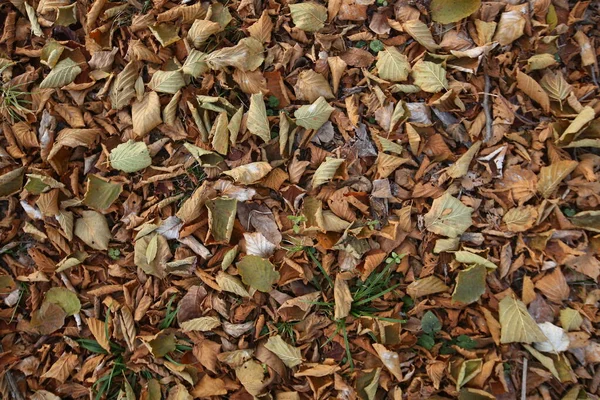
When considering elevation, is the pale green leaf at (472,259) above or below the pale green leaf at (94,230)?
above

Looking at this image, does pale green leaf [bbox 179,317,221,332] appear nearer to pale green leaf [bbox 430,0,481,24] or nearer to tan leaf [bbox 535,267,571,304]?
tan leaf [bbox 535,267,571,304]

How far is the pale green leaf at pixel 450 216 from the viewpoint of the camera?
5.32 ft

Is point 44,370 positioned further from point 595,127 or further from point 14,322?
point 595,127

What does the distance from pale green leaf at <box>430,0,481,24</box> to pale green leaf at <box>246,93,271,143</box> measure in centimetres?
65

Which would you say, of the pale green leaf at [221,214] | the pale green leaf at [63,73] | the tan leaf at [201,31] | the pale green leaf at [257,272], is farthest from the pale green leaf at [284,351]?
the pale green leaf at [63,73]

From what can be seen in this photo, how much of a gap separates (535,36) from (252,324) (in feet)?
4.42

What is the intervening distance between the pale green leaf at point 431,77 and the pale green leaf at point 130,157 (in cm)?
93

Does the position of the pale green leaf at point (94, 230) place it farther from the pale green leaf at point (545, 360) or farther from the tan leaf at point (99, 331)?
the pale green leaf at point (545, 360)

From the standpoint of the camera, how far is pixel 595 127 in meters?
1.65

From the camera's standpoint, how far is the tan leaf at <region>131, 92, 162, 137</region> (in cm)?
168

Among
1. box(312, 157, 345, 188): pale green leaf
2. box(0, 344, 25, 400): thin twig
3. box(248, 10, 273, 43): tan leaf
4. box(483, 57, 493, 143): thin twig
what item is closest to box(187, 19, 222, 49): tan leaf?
box(248, 10, 273, 43): tan leaf

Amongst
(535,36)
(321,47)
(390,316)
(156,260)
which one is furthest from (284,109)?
(535,36)

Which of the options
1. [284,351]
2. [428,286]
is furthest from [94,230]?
[428,286]

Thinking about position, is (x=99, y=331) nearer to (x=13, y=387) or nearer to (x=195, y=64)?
(x=13, y=387)
